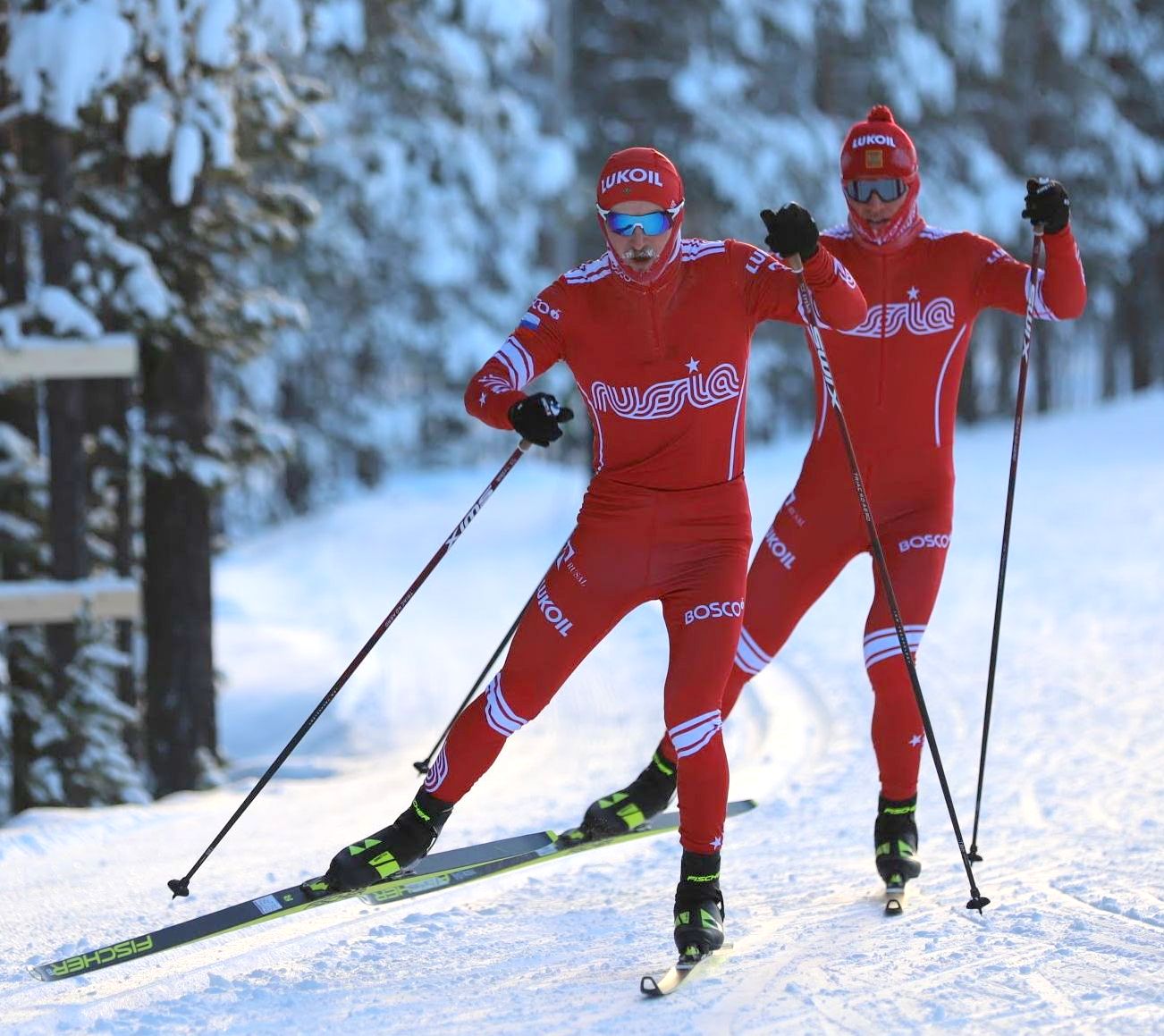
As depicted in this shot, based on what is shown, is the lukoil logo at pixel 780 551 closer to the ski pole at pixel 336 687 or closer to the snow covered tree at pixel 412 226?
the ski pole at pixel 336 687

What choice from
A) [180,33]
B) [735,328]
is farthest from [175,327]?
[735,328]

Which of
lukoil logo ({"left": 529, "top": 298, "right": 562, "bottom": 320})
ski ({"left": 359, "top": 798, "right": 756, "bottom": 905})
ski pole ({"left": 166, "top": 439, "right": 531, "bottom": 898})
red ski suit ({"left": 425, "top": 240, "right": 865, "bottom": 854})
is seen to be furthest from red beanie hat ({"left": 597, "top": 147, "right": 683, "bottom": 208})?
ski ({"left": 359, "top": 798, "right": 756, "bottom": 905})

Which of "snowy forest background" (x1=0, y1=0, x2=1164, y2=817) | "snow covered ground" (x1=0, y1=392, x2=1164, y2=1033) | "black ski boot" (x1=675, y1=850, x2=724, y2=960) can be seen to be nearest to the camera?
"snow covered ground" (x1=0, y1=392, x2=1164, y2=1033)

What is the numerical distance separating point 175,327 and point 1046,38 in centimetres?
2239

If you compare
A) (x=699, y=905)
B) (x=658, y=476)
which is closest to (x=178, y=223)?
(x=658, y=476)

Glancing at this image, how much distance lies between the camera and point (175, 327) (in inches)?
355

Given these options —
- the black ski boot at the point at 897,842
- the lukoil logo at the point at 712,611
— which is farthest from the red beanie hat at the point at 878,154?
the black ski boot at the point at 897,842

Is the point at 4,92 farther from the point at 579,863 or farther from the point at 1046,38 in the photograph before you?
the point at 1046,38

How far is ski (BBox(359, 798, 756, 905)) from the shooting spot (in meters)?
4.68

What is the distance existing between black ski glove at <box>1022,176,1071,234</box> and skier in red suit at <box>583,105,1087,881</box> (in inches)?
2.5

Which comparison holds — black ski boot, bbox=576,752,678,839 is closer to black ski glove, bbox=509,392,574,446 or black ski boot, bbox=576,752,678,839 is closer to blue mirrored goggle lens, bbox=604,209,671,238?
black ski glove, bbox=509,392,574,446

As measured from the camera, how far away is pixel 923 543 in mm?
4762

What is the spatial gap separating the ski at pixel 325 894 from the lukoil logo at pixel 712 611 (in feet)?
3.99

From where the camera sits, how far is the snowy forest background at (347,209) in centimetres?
855
